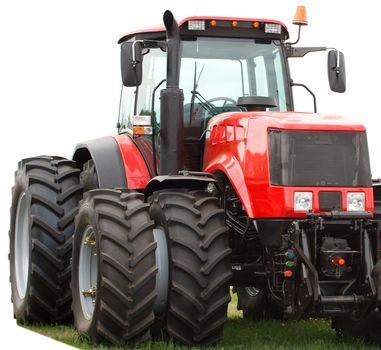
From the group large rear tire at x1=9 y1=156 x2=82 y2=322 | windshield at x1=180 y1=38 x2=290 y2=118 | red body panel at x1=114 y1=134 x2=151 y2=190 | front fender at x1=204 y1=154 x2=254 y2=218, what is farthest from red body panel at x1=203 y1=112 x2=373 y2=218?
large rear tire at x1=9 y1=156 x2=82 y2=322

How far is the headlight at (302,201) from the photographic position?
9.57 metres

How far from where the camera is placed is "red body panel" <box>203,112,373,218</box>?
9594 mm

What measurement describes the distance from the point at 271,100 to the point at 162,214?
6.35 feet

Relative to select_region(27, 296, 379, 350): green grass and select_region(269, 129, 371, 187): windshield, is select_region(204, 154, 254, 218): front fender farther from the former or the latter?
A: select_region(27, 296, 379, 350): green grass

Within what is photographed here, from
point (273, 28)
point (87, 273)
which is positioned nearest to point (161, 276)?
point (87, 273)

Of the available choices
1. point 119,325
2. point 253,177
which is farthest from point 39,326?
point 253,177

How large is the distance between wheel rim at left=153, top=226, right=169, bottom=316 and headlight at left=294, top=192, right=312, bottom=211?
49.9 inches

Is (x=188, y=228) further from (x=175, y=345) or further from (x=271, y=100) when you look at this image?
(x=271, y=100)

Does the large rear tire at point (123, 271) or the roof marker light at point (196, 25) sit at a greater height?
the roof marker light at point (196, 25)

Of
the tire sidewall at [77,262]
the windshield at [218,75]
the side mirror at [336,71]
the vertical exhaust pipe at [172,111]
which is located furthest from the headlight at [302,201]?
the side mirror at [336,71]

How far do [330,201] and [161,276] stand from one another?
67.5 inches

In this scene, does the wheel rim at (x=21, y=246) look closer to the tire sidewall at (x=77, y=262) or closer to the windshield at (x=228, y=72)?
the tire sidewall at (x=77, y=262)

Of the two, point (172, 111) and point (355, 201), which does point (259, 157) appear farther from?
point (172, 111)

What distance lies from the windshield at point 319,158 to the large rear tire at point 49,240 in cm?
286
